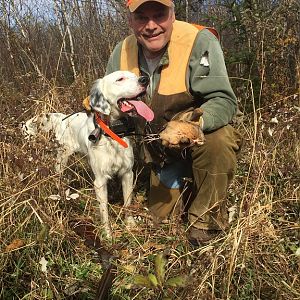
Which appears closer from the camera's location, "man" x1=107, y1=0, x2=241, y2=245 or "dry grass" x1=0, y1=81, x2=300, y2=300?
"dry grass" x1=0, y1=81, x2=300, y2=300

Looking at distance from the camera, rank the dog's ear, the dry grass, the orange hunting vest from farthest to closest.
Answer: the dog's ear → the orange hunting vest → the dry grass

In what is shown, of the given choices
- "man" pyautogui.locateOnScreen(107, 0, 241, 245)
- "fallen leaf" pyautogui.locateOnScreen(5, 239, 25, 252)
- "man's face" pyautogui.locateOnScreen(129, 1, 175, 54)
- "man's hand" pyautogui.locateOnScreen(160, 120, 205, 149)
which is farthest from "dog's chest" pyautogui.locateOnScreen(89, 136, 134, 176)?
"fallen leaf" pyautogui.locateOnScreen(5, 239, 25, 252)

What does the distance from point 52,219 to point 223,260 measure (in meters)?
0.93

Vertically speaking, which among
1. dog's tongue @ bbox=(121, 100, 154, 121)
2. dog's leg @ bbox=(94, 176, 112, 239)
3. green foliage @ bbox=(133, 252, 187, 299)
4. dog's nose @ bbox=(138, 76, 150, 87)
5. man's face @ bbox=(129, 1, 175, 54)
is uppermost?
man's face @ bbox=(129, 1, 175, 54)

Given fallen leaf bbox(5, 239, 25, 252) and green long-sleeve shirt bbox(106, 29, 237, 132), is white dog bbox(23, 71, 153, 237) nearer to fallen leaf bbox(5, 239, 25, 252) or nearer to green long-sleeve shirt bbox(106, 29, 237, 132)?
green long-sleeve shirt bbox(106, 29, 237, 132)

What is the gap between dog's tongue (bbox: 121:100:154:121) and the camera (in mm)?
2809

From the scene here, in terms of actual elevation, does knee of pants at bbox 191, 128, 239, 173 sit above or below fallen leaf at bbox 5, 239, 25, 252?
above

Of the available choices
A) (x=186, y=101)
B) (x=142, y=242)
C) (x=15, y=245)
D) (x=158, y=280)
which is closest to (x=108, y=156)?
(x=186, y=101)

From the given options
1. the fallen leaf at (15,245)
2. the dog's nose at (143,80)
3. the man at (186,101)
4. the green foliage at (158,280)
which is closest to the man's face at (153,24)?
the man at (186,101)

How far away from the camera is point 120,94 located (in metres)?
2.98

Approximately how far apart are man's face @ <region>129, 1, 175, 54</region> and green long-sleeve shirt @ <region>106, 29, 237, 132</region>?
120 millimetres

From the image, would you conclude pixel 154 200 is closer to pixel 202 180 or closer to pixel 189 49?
pixel 202 180

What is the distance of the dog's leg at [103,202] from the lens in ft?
8.23

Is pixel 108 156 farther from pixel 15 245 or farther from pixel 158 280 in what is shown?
pixel 158 280
